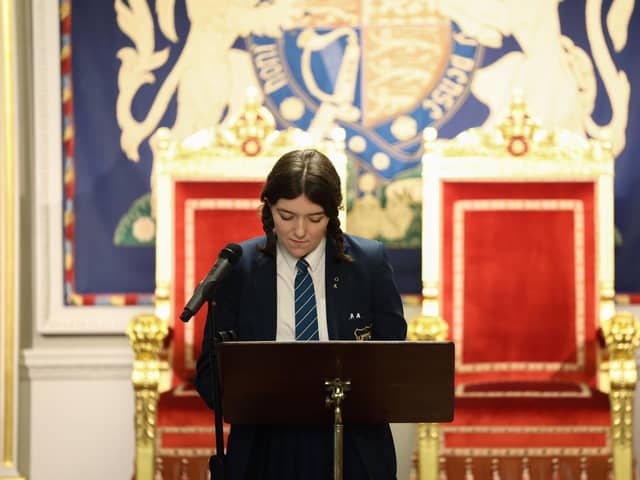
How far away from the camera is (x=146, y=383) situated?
3713 mm

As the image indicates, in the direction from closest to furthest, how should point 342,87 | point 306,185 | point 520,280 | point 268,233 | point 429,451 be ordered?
point 306,185, point 268,233, point 429,451, point 520,280, point 342,87

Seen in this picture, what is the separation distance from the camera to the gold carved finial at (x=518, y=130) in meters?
4.14

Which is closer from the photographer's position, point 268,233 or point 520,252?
point 268,233

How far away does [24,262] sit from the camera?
4574 mm

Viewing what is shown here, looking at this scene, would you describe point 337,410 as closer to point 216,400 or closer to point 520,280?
point 216,400

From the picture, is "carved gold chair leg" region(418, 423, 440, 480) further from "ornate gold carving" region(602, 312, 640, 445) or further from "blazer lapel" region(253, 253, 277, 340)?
"blazer lapel" region(253, 253, 277, 340)

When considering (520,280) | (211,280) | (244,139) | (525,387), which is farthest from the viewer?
(244,139)

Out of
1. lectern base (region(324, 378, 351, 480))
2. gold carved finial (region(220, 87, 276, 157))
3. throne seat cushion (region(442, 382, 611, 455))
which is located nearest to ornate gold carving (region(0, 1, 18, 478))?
gold carved finial (region(220, 87, 276, 157))

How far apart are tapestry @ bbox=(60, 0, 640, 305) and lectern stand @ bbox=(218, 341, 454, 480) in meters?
2.40

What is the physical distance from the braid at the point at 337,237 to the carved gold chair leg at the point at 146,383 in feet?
4.94

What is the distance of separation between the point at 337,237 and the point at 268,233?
16 cm

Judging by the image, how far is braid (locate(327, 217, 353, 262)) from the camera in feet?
7.84

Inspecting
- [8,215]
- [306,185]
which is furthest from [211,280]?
[8,215]

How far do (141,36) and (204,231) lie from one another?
3.34ft
